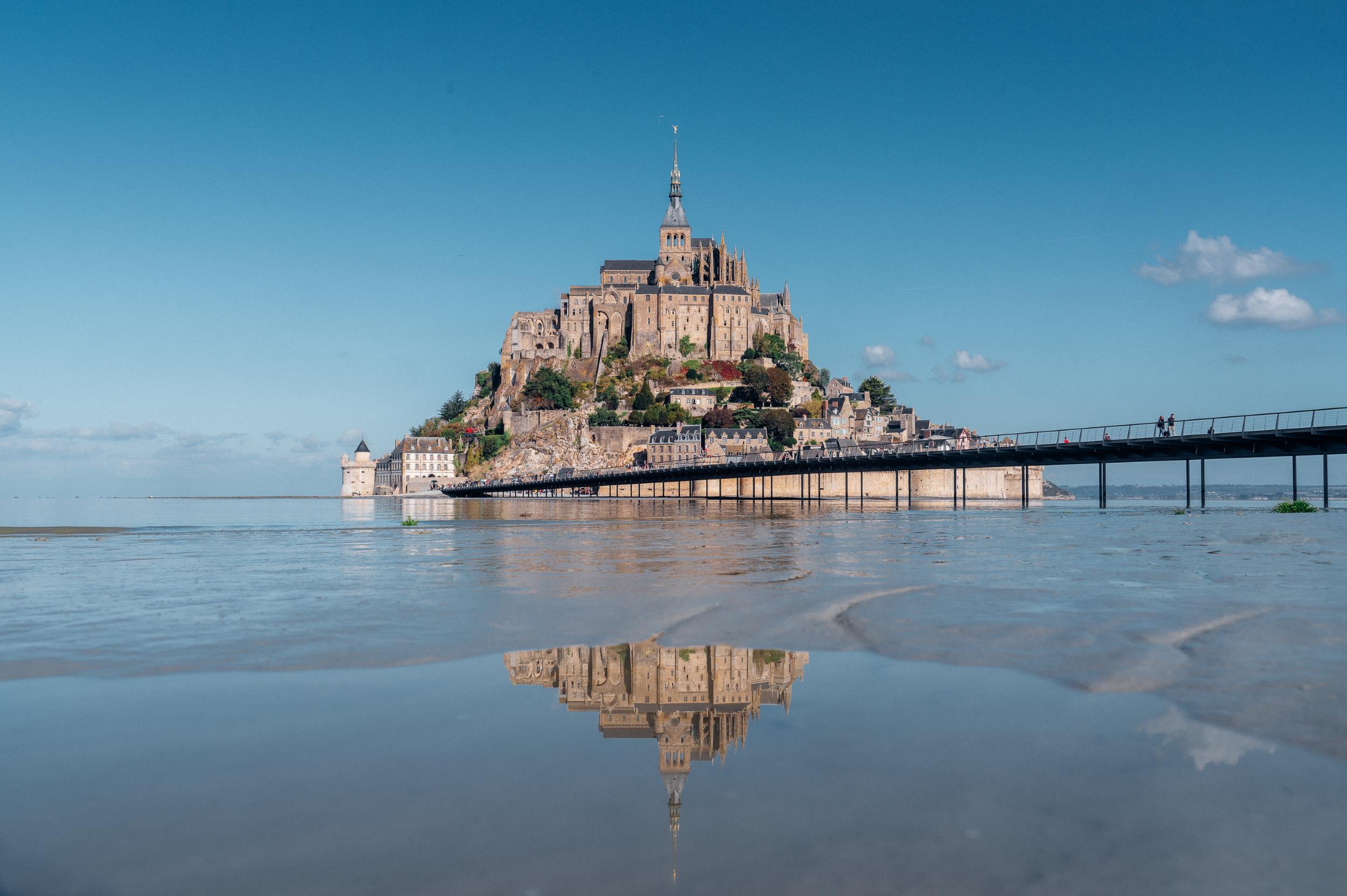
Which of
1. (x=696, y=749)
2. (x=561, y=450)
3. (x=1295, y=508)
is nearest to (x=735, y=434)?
(x=561, y=450)

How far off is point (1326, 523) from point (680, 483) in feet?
300

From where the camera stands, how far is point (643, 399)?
13225 centimetres

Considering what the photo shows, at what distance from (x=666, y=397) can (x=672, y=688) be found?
127413 millimetres

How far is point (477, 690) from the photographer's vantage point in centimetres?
676

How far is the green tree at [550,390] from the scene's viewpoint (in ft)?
439

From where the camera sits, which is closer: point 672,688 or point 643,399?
point 672,688

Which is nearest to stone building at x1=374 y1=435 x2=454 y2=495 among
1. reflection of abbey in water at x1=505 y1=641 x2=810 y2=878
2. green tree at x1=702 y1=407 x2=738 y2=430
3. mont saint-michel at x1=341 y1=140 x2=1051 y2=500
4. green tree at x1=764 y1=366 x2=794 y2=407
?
mont saint-michel at x1=341 y1=140 x2=1051 y2=500

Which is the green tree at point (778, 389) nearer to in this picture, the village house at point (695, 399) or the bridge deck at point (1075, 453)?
the village house at point (695, 399)

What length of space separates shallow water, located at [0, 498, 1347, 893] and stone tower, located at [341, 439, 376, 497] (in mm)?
157286

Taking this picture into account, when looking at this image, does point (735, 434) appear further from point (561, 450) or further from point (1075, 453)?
point (1075, 453)

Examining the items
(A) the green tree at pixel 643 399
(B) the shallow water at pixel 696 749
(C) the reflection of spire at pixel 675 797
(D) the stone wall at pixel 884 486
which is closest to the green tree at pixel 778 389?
(A) the green tree at pixel 643 399

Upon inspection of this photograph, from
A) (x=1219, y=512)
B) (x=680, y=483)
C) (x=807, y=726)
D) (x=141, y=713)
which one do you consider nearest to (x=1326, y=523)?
(x=1219, y=512)

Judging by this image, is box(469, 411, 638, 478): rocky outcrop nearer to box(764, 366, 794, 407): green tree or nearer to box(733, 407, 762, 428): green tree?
box(733, 407, 762, 428): green tree

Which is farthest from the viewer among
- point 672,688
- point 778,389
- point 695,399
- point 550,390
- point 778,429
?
point 550,390
